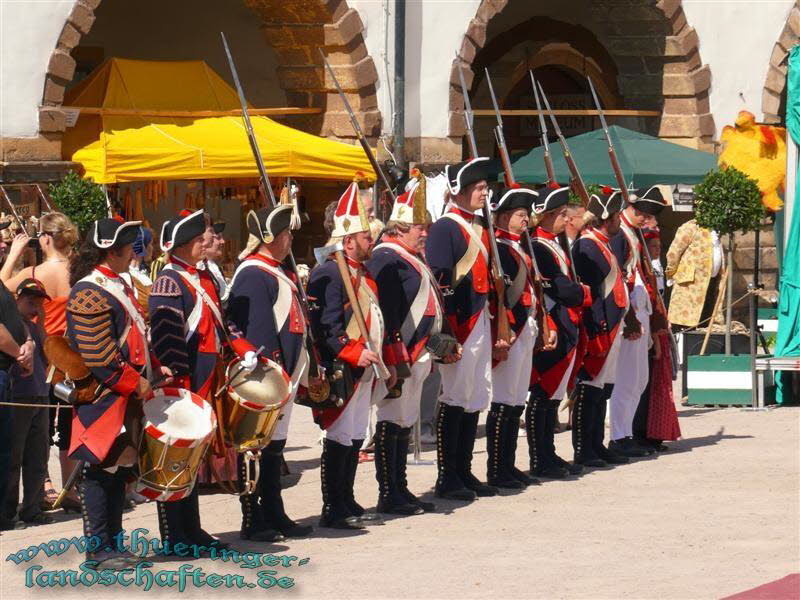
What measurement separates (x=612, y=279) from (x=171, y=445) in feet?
13.7

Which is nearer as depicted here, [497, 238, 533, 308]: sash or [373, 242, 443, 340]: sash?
[373, 242, 443, 340]: sash

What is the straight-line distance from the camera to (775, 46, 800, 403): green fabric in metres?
14.4

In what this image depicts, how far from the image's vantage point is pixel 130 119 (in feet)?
53.1

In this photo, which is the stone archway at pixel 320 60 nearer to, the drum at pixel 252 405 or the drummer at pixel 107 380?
the drum at pixel 252 405

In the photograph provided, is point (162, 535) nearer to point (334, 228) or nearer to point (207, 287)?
point (207, 287)

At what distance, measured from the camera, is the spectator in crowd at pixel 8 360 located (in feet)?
29.7

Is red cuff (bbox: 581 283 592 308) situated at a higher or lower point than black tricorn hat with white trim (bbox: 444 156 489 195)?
lower

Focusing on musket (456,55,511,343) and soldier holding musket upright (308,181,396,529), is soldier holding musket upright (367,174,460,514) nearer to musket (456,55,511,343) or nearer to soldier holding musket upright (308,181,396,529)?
soldier holding musket upright (308,181,396,529)

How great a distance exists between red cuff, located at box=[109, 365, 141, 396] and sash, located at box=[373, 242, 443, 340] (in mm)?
2085

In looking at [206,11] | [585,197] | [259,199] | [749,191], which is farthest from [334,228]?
→ [206,11]

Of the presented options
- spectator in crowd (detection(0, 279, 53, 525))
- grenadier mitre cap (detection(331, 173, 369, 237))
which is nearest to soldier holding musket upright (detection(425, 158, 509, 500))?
grenadier mitre cap (detection(331, 173, 369, 237))

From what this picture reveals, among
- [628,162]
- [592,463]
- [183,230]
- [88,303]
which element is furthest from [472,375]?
[628,162]

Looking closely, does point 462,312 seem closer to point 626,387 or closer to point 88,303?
point 626,387

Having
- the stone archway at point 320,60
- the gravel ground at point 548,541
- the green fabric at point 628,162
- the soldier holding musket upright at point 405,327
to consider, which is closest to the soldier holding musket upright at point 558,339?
the gravel ground at point 548,541
